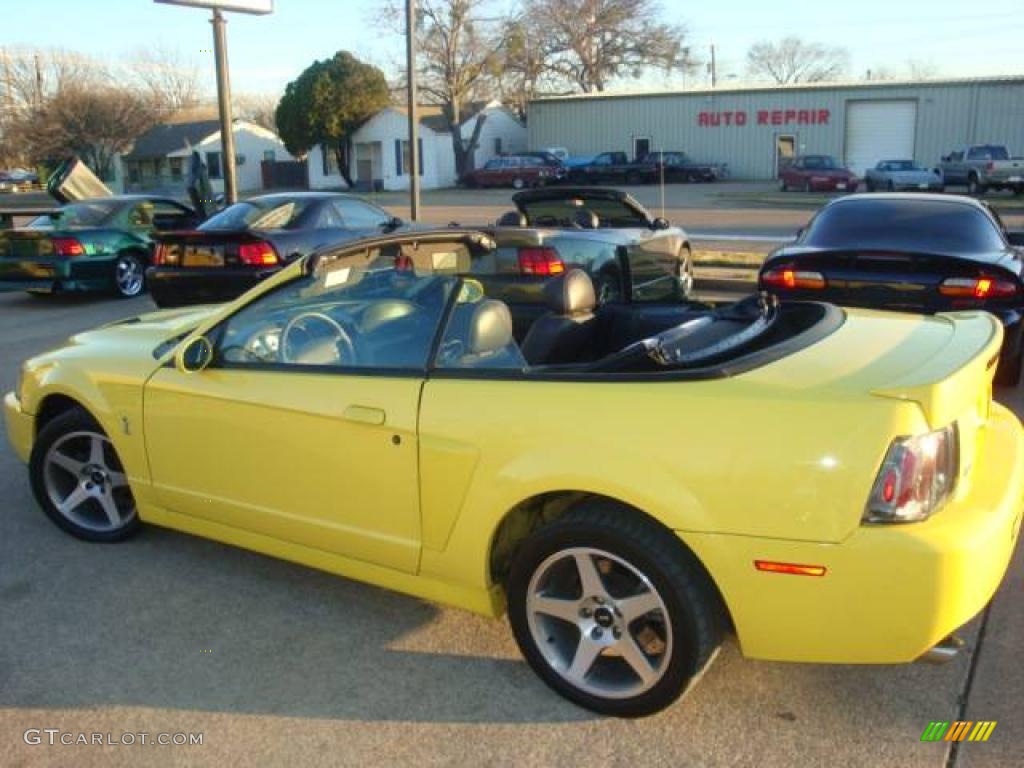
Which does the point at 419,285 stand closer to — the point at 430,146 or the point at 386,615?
the point at 386,615

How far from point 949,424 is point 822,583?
1.92 feet

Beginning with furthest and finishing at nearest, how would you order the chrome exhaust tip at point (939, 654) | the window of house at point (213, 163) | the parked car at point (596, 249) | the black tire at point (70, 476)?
the window of house at point (213, 163), the parked car at point (596, 249), the black tire at point (70, 476), the chrome exhaust tip at point (939, 654)

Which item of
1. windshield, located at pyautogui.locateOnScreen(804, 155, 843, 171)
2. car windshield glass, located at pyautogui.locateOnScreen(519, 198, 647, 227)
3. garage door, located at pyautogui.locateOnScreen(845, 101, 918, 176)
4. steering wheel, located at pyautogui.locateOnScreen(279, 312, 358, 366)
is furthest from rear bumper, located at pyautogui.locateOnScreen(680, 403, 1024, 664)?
garage door, located at pyautogui.locateOnScreen(845, 101, 918, 176)

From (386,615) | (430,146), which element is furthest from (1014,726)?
(430,146)

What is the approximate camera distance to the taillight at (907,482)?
2441mm

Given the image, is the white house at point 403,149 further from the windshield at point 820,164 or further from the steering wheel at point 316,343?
the steering wheel at point 316,343

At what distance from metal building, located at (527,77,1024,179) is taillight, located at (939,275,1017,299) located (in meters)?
41.6

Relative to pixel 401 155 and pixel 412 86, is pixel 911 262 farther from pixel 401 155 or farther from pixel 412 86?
pixel 401 155

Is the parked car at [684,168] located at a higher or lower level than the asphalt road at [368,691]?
higher

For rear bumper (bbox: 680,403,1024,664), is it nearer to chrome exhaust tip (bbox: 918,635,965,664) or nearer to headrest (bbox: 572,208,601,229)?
chrome exhaust tip (bbox: 918,635,965,664)

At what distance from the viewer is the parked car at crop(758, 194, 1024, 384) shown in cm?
605

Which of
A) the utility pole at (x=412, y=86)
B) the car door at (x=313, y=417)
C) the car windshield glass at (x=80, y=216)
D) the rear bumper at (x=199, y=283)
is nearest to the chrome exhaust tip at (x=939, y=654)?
the car door at (x=313, y=417)

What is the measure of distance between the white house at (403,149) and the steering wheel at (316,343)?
4693cm

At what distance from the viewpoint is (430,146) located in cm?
5216
